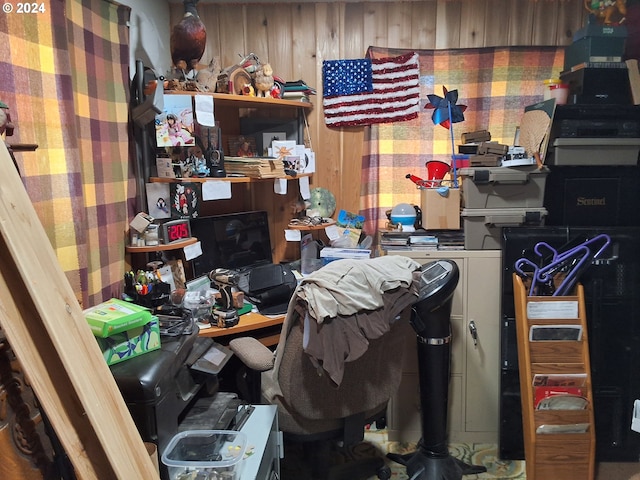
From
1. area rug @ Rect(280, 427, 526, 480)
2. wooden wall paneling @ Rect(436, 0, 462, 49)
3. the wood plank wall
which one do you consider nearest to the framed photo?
the wood plank wall

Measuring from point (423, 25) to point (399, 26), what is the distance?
13 centimetres

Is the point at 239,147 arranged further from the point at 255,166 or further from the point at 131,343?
the point at 131,343

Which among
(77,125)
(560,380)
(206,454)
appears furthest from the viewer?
(560,380)

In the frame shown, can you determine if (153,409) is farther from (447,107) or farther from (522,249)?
(447,107)

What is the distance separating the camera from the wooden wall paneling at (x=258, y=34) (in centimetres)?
279

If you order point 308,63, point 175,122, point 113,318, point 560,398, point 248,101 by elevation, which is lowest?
point 560,398

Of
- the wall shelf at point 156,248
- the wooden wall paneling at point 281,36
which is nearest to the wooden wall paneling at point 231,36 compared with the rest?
the wooden wall paneling at point 281,36

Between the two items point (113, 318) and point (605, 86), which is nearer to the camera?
point (113, 318)

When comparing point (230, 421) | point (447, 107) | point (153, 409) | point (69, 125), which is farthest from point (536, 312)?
point (69, 125)

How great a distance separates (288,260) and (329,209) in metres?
0.39

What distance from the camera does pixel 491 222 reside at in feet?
7.84

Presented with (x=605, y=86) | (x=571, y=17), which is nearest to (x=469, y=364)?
(x=605, y=86)

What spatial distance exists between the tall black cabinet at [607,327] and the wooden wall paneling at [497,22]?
1124 mm

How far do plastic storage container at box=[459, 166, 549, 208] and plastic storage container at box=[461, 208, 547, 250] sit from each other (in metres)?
0.03
